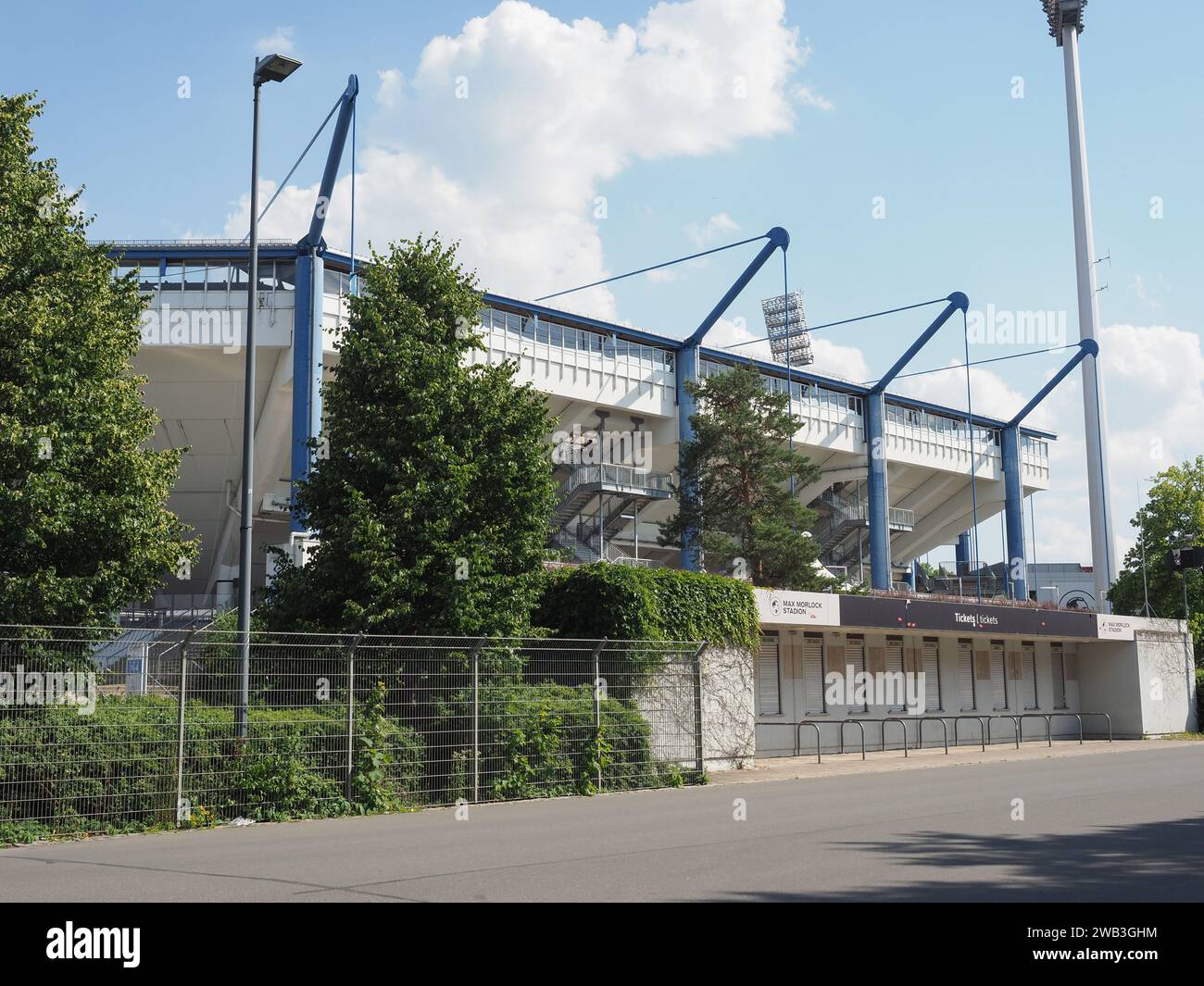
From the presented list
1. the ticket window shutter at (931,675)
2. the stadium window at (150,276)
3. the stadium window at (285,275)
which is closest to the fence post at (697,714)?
the ticket window shutter at (931,675)

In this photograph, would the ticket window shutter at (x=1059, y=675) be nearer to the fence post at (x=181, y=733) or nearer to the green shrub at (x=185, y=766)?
the green shrub at (x=185, y=766)

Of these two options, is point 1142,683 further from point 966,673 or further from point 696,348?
point 696,348

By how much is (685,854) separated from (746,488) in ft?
81.5

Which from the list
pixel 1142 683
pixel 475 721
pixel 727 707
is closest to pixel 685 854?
pixel 475 721

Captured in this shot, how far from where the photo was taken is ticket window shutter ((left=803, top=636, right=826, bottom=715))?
2814 cm

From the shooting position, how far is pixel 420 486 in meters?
17.2

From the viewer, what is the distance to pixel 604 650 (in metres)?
18.5

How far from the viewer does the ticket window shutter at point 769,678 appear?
27.0m

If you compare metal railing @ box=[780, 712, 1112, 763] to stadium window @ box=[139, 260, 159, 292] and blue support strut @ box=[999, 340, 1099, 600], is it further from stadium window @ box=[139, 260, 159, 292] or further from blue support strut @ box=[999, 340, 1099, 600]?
blue support strut @ box=[999, 340, 1099, 600]

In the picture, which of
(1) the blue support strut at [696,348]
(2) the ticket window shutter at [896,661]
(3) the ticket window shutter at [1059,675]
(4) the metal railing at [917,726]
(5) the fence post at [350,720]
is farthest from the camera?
(1) the blue support strut at [696,348]

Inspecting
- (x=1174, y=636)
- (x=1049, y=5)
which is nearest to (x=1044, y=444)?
(x=1049, y=5)

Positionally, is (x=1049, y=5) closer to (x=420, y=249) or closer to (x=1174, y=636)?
(x=1174, y=636)

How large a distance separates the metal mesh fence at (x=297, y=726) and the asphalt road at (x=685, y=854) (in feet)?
1.84
